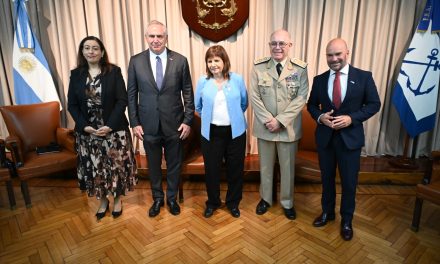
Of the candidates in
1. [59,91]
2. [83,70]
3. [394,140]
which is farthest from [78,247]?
[394,140]

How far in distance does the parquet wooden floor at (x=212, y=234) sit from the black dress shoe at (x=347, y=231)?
4cm

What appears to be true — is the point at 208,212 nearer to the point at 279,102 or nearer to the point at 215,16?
the point at 279,102

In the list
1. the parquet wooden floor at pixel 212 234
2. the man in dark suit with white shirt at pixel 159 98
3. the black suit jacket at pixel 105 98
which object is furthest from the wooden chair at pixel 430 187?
the black suit jacket at pixel 105 98

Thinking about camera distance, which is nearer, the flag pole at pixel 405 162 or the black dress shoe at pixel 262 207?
the black dress shoe at pixel 262 207

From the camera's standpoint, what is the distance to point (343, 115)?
6.92 ft

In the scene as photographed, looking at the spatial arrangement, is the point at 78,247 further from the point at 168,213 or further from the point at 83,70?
the point at 83,70

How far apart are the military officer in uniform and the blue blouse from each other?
0.45 ft

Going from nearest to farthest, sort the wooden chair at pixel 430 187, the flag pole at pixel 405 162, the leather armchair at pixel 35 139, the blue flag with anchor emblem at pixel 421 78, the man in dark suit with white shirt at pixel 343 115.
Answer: the man in dark suit with white shirt at pixel 343 115
the wooden chair at pixel 430 187
the leather armchair at pixel 35 139
the blue flag with anchor emblem at pixel 421 78
the flag pole at pixel 405 162

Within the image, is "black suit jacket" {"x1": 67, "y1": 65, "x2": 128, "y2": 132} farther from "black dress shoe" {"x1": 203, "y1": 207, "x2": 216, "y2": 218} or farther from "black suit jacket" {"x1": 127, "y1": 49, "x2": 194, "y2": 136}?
"black dress shoe" {"x1": 203, "y1": 207, "x2": 216, "y2": 218}

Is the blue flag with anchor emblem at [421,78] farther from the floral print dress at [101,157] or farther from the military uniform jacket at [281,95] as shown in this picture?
the floral print dress at [101,157]

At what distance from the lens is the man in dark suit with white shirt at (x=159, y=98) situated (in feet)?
7.89

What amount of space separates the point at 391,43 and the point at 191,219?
295 centimetres

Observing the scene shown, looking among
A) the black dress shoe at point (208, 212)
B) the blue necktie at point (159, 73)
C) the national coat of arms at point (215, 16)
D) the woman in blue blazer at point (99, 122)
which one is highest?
the national coat of arms at point (215, 16)

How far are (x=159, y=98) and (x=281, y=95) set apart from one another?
0.97m
